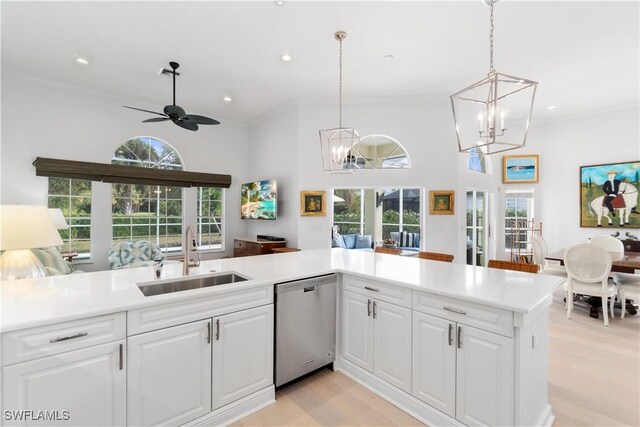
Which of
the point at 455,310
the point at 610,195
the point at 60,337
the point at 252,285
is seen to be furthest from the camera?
the point at 610,195

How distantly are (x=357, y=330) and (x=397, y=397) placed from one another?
53 centimetres

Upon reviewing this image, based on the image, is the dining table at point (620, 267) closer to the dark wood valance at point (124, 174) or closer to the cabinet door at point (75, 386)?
the cabinet door at point (75, 386)

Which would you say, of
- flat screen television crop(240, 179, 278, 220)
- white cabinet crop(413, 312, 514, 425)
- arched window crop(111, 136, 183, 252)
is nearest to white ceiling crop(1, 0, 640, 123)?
arched window crop(111, 136, 183, 252)

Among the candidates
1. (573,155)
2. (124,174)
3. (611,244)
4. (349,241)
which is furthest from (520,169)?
(124,174)

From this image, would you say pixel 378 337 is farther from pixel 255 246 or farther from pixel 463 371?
pixel 255 246

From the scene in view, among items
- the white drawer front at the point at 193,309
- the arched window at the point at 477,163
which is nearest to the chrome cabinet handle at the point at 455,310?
the white drawer front at the point at 193,309

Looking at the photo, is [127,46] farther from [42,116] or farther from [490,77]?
[490,77]

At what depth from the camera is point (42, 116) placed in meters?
4.50

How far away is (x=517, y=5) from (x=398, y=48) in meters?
1.21

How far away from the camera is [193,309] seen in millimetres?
1732

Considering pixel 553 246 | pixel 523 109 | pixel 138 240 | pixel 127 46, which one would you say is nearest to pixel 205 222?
pixel 138 240

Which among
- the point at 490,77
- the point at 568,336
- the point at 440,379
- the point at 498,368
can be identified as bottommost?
the point at 568,336

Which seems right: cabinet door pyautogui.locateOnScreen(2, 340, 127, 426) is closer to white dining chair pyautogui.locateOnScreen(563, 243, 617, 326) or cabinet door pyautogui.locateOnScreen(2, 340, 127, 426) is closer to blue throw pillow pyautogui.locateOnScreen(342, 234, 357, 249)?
white dining chair pyautogui.locateOnScreen(563, 243, 617, 326)

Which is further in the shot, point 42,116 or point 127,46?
point 42,116
